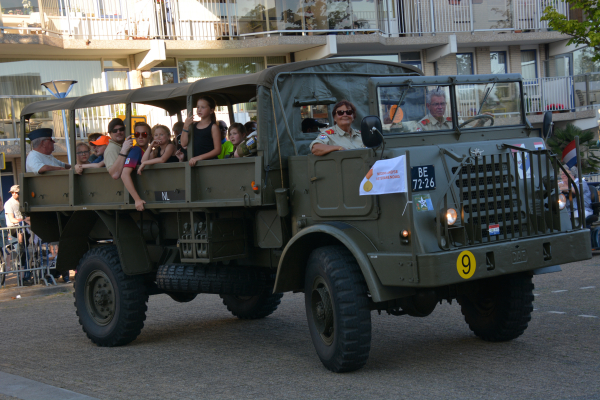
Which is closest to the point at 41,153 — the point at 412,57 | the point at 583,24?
the point at 583,24

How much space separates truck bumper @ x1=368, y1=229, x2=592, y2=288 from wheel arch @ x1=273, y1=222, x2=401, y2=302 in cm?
8

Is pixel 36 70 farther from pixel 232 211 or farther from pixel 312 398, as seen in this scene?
pixel 312 398

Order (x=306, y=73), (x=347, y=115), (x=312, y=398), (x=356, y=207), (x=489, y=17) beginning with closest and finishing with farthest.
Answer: (x=312, y=398) < (x=356, y=207) < (x=347, y=115) < (x=306, y=73) < (x=489, y=17)

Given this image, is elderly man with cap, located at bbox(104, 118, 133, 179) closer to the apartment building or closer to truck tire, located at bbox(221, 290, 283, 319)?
truck tire, located at bbox(221, 290, 283, 319)

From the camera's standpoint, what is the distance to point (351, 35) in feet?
65.6

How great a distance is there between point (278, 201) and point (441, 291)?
1.62 m

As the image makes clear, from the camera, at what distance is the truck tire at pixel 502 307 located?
253 inches

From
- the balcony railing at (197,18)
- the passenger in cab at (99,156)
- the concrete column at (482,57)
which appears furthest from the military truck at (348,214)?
the concrete column at (482,57)

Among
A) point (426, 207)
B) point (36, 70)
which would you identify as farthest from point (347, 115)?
point (36, 70)

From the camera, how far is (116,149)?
805 centimetres

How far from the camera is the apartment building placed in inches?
750

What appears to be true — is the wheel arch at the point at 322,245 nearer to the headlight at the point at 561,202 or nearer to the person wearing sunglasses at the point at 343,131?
the person wearing sunglasses at the point at 343,131

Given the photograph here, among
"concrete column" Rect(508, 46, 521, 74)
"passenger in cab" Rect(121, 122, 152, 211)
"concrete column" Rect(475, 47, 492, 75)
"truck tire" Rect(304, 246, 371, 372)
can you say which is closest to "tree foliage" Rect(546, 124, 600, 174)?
"concrete column" Rect(475, 47, 492, 75)

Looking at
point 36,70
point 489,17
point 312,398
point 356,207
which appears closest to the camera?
point 312,398
